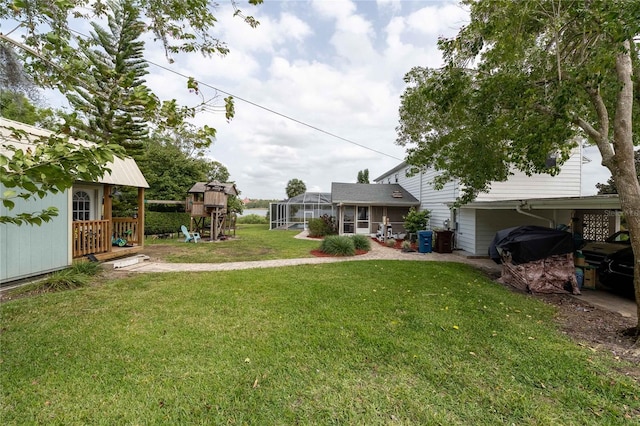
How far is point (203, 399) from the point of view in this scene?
2.44 metres

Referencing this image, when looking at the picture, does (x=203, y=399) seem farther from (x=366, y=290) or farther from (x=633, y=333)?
(x=633, y=333)

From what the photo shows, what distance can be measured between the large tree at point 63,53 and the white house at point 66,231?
54.0 inches

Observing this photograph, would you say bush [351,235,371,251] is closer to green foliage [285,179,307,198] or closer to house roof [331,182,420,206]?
house roof [331,182,420,206]

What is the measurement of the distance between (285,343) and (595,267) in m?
7.96

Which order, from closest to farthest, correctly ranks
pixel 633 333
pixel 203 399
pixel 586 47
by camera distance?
pixel 203 399 → pixel 633 333 → pixel 586 47

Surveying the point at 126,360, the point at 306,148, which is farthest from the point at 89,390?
the point at 306,148

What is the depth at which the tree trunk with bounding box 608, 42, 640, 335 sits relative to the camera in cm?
373

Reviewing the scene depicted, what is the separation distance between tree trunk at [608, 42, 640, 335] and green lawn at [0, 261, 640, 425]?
170cm

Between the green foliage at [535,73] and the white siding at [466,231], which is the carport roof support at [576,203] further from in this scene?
the white siding at [466,231]

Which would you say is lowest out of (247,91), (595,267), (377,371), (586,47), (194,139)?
(377,371)

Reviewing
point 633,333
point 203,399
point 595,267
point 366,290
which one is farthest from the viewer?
point 595,267

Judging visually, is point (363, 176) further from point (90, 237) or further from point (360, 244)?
point (90, 237)

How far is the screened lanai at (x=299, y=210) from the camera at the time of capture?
21.8 m

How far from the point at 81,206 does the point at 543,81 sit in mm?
11734
